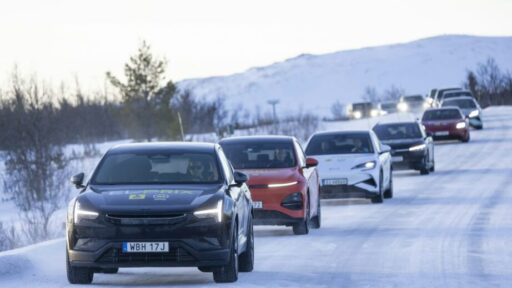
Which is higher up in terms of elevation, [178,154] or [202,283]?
[178,154]

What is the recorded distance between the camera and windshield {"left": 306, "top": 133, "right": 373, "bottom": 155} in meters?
27.9

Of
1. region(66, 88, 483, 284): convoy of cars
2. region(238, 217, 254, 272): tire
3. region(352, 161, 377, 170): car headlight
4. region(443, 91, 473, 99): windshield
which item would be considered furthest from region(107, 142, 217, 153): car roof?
region(443, 91, 473, 99): windshield

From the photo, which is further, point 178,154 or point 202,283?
point 178,154

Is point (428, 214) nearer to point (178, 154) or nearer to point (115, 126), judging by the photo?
point (178, 154)

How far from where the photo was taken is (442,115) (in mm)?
54219

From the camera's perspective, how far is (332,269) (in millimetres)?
15234

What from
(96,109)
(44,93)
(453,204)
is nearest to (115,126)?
(96,109)

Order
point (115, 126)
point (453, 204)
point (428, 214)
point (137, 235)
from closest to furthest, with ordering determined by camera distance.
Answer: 1. point (137, 235)
2. point (428, 214)
3. point (453, 204)
4. point (115, 126)

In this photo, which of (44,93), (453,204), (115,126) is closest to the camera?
(453,204)

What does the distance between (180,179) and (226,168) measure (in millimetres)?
771

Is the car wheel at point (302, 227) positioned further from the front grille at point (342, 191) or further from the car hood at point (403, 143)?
the car hood at point (403, 143)

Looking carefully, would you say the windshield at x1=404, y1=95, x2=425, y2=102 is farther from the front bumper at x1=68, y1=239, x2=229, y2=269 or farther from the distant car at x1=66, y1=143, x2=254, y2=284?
the front bumper at x1=68, y1=239, x2=229, y2=269

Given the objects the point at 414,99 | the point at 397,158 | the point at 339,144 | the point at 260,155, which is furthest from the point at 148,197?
the point at 414,99

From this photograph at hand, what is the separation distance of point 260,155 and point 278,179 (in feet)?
3.25
